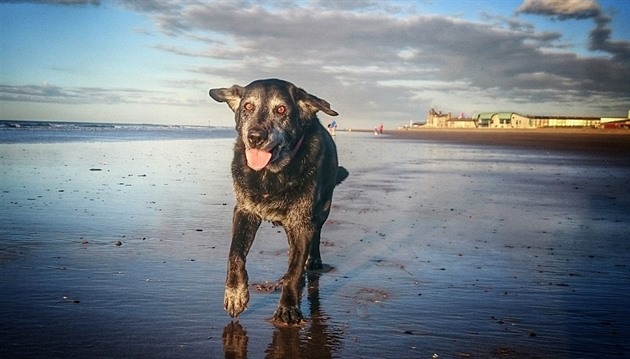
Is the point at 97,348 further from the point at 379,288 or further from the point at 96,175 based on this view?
the point at 96,175

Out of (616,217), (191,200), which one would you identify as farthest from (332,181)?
(616,217)

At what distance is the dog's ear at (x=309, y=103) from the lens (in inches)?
233

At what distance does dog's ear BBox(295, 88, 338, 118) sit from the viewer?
5926 mm

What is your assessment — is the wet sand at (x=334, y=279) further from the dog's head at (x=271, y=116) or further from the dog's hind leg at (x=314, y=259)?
the dog's head at (x=271, y=116)

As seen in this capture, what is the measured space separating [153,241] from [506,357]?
4938mm

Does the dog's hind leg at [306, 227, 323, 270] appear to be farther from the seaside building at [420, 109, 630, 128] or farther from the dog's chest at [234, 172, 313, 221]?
the seaside building at [420, 109, 630, 128]

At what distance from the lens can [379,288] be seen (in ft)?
18.6

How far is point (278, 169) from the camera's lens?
18.1ft

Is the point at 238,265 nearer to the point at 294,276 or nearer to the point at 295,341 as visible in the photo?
the point at 294,276

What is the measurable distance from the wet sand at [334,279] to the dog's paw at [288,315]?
11cm

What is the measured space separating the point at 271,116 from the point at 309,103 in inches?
21.5

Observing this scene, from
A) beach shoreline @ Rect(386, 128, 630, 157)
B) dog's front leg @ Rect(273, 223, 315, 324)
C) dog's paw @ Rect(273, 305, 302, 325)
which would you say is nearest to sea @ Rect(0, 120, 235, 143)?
beach shoreline @ Rect(386, 128, 630, 157)

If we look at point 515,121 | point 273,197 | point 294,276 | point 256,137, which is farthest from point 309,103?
point 515,121

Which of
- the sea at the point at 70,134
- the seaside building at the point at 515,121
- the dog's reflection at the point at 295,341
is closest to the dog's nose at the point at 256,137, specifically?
the dog's reflection at the point at 295,341
